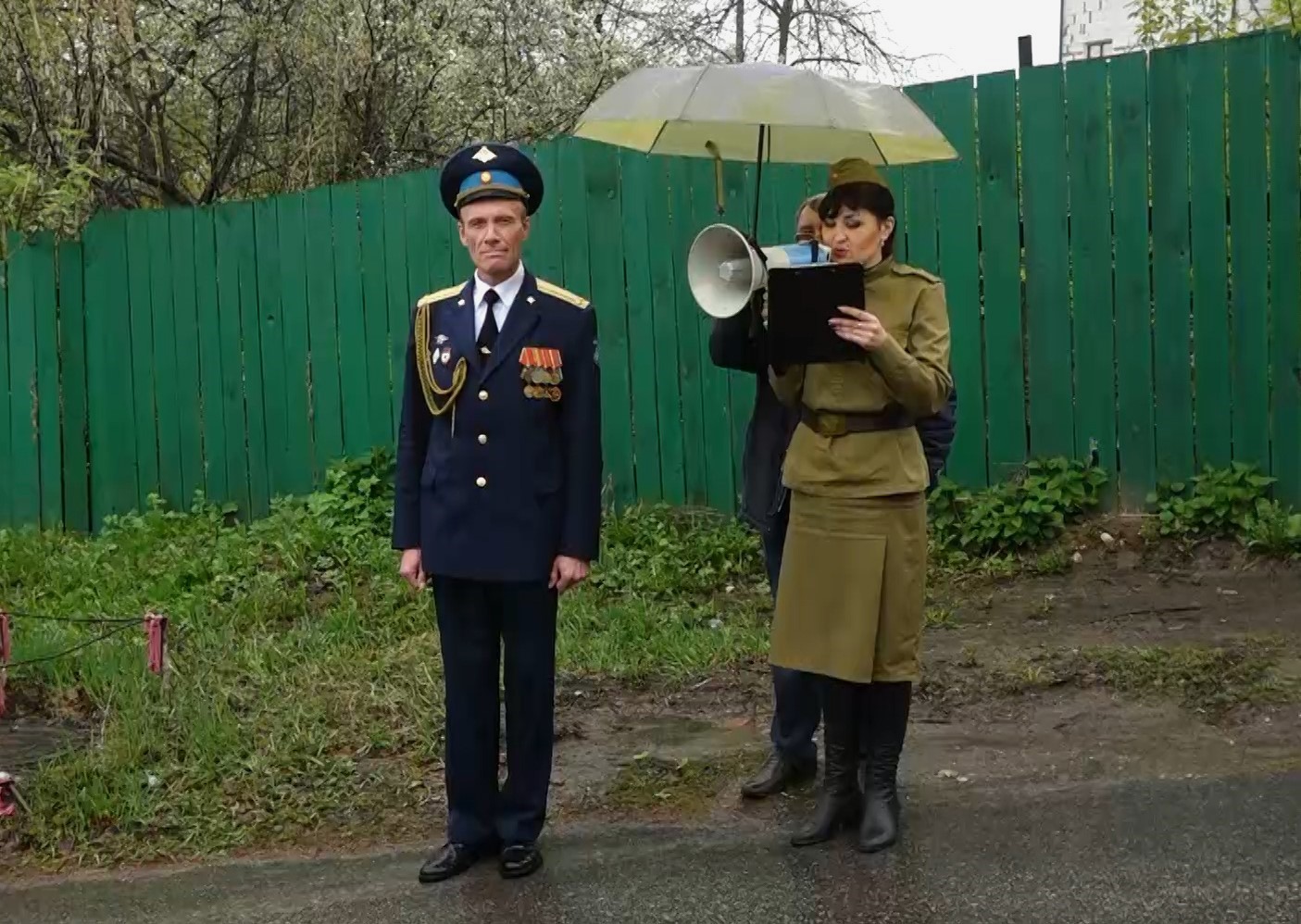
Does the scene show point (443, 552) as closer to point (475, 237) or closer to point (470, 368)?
point (470, 368)

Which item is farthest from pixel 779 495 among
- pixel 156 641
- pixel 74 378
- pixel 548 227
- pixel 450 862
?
pixel 74 378

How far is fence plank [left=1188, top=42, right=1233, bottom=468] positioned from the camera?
18.8 ft

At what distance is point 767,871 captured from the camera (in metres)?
3.50

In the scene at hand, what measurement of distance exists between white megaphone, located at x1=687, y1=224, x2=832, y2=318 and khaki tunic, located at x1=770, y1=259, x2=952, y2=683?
0.20 metres

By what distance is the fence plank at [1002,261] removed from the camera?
6.05 meters

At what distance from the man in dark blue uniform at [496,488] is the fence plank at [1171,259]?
10.4ft

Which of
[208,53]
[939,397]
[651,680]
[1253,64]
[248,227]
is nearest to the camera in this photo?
[939,397]

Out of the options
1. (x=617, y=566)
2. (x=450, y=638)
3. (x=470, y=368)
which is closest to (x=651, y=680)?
(x=617, y=566)

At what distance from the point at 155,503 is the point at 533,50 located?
4608mm

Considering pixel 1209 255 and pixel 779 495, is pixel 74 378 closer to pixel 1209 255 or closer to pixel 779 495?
pixel 779 495

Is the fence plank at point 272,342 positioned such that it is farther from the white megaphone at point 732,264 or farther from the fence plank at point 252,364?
the white megaphone at point 732,264

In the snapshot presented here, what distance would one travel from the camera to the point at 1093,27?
20781 millimetres

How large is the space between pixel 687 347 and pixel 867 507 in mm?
3203

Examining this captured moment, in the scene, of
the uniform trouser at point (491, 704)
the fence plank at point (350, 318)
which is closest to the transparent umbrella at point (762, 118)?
the uniform trouser at point (491, 704)
